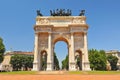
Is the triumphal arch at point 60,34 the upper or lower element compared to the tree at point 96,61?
upper

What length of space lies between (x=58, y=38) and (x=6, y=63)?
3248 inches

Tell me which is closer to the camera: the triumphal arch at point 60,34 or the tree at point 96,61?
the triumphal arch at point 60,34

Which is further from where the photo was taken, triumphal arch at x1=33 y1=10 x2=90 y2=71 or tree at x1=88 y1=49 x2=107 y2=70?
tree at x1=88 y1=49 x2=107 y2=70

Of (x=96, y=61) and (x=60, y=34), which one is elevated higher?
(x=60, y=34)

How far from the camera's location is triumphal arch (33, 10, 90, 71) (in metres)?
64.6

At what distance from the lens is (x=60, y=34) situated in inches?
2606

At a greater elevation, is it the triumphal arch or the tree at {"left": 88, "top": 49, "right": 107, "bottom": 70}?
the triumphal arch

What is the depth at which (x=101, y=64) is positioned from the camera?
280 ft

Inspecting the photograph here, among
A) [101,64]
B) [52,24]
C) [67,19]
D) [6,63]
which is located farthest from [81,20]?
[6,63]

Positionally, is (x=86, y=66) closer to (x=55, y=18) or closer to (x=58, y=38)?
(x=58, y=38)

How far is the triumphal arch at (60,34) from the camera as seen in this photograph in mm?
64562

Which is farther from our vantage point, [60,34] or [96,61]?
[96,61]

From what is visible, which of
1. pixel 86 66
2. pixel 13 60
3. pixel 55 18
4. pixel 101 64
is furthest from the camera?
pixel 13 60

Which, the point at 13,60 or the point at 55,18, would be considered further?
the point at 13,60
